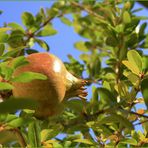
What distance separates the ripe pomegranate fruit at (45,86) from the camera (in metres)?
1.08

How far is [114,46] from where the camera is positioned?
2.15 metres

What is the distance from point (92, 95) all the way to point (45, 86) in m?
0.61

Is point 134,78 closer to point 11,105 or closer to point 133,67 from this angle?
point 133,67

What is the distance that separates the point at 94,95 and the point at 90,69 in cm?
79

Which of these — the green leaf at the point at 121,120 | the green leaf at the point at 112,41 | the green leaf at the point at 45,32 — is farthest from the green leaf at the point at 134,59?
the green leaf at the point at 45,32

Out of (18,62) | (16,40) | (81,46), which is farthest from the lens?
(81,46)

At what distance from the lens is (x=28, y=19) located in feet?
6.93

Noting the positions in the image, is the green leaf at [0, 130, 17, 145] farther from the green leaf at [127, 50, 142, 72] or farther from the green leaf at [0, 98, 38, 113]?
the green leaf at [0, 98, 38, 113]

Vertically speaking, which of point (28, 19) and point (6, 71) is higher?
point (28, 19)

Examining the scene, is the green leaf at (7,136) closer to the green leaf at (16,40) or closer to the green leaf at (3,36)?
the green leaf at (3,36)

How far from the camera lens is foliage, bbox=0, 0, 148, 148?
3.45 feet

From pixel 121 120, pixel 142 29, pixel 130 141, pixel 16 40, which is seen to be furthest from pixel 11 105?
pixel 142 29

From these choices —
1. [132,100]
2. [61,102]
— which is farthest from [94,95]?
[61,102]

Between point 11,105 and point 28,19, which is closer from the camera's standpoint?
point 11,105
